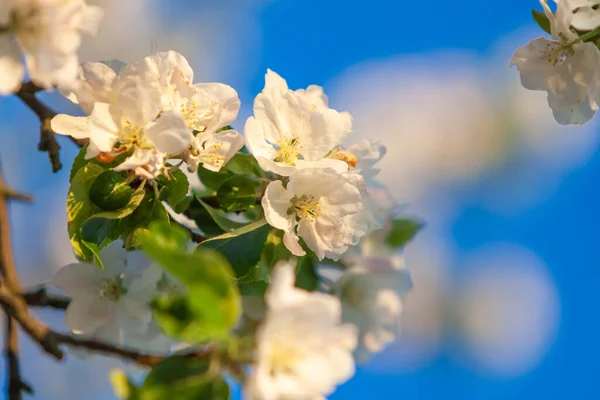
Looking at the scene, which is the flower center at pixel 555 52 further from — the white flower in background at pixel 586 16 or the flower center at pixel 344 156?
the flower center at pixel 344 156

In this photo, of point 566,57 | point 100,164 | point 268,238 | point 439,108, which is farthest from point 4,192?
point 439,108

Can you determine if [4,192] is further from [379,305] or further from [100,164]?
[379,305]

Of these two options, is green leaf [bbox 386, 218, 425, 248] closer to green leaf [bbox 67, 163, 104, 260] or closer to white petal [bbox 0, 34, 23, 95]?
green leaf [bbox 67, 163, 104, 260]

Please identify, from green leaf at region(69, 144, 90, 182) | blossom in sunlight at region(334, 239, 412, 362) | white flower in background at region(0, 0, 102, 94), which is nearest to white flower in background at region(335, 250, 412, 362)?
blossom in sunlight at region(334, 239, 412, 362)

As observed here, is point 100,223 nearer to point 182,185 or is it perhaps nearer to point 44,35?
point 182,185

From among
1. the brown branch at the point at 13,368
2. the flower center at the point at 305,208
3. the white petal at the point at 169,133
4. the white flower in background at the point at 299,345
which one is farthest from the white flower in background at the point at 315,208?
the brown branch at the point at 13,368

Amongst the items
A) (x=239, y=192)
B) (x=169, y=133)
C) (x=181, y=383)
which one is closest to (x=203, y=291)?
(x=181, y=383)
